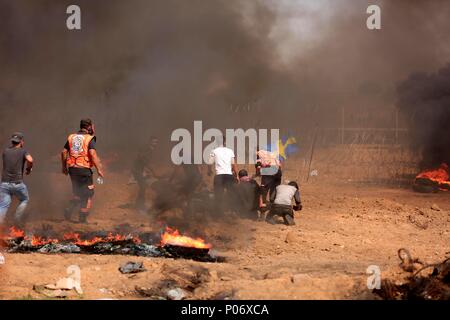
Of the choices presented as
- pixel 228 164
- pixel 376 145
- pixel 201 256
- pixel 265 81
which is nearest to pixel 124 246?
pixel 201 256

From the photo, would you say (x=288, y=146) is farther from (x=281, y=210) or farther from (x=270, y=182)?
(x=281, y=210)

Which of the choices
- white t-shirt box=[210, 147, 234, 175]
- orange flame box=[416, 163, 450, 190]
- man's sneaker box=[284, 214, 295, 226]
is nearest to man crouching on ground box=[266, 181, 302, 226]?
man's sneaker box=[284, 214, 295, 226]

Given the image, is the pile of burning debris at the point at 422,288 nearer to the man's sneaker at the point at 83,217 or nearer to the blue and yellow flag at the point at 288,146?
the man's sneaker at the point at 83,217

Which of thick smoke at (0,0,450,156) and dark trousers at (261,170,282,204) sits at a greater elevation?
thick smoke at (0,0,450,156)

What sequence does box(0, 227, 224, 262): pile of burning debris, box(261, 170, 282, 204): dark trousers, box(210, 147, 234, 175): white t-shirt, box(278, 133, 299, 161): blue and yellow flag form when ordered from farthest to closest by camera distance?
box(278, 133, 299, 161): blue and yellow flag
box(261, 170, 282, 204): dark trousers
box(210, 147, 234, 175): white t-shirt
box(0, 227, 224, 262): pile of burning debris

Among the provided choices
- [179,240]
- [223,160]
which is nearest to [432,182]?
[223,160]

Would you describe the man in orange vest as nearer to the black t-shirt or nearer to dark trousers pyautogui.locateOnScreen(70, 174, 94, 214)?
dark trousers pyautogui.locateOnScreen(70, 174, 94, 214)

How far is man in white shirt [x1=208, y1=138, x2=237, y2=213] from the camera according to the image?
30.4 ft

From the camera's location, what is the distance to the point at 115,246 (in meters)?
6.97

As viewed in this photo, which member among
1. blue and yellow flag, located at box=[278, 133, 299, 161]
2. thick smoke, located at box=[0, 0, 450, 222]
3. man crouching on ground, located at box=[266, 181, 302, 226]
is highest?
thick smoke, located at box=[0, 0, 450, 222]

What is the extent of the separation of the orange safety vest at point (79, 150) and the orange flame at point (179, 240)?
179 cm

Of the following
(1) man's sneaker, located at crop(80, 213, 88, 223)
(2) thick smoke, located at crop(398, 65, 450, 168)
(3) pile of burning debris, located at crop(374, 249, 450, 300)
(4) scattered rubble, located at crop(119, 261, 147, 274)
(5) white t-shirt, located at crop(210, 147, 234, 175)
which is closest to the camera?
(3) pile of burning debris, located at crop(374, 249, 450, 300)

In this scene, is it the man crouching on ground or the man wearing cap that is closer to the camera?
the man wearing cap

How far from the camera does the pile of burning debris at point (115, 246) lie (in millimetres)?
6719
